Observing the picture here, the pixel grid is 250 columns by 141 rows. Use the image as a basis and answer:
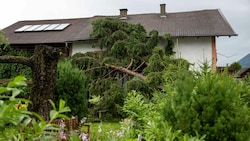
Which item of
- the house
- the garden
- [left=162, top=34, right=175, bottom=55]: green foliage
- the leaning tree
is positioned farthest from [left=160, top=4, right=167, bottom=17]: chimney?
the leaning tree

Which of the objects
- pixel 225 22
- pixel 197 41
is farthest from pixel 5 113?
pixel 225 22

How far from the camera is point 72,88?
9.84 metres

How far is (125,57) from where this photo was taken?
15547mm

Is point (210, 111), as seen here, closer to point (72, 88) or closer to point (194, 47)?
point (72, 88)

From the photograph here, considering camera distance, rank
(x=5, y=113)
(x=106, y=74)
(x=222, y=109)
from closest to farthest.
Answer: (x=5, y=113) < (x=222, y=109) < (x=106, y=74)

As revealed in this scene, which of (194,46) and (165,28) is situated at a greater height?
(165,28)

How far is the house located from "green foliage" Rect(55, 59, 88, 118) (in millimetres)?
8776

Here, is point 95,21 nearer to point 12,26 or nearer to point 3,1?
point 3,1

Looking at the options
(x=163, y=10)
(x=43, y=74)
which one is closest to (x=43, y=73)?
(x=43, y=74)

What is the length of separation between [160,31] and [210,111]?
54.5 ft

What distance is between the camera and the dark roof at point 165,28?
18.6m

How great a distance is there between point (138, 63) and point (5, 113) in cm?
1446

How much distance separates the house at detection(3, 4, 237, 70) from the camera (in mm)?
18562

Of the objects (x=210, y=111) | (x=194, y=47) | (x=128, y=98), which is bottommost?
(x=128, y=98)
